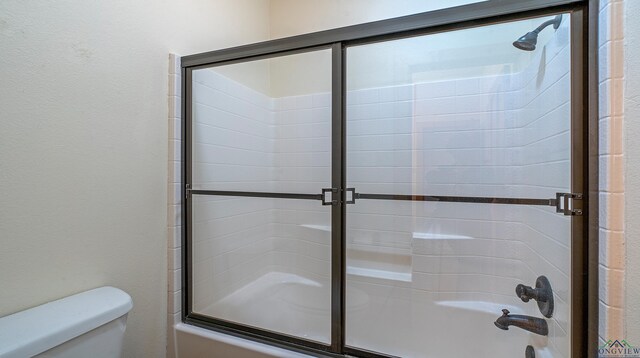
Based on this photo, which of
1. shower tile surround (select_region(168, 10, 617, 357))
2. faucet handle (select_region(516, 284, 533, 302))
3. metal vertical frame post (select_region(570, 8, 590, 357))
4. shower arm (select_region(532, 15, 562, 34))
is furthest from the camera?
shower tile surround (select_region(168, 10, 617, 357))

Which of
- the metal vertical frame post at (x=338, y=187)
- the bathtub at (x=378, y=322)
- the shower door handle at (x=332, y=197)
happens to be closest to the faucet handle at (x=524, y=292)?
the bathtub at (x=378, y=322)

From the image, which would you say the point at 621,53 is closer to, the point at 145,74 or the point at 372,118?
the point at 372,118

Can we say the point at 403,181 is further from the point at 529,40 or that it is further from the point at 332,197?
the point at 529,40

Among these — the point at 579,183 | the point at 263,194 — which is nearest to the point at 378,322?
the point at 263,194

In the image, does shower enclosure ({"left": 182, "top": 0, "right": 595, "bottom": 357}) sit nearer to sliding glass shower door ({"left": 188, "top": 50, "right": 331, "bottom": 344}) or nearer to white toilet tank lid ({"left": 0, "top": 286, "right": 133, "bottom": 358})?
sliding glass shower door ({"left": 188, "top": 50, "right": 331, "bottom": 344})

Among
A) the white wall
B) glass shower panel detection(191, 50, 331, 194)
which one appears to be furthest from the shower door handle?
the white wall

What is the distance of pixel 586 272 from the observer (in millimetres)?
832

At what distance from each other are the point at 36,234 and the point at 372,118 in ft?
5.07

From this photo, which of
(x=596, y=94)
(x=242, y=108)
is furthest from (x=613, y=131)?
(x=242, y=108)

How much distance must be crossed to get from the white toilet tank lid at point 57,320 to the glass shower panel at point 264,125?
62 centimetres

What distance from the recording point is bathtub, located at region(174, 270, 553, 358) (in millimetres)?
1251

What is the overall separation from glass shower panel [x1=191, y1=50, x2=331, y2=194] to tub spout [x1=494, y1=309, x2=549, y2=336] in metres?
0.99

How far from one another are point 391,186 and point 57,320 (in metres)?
1.47

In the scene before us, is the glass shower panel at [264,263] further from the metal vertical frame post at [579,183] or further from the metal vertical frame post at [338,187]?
the metal vertical frame post at [579,183]
